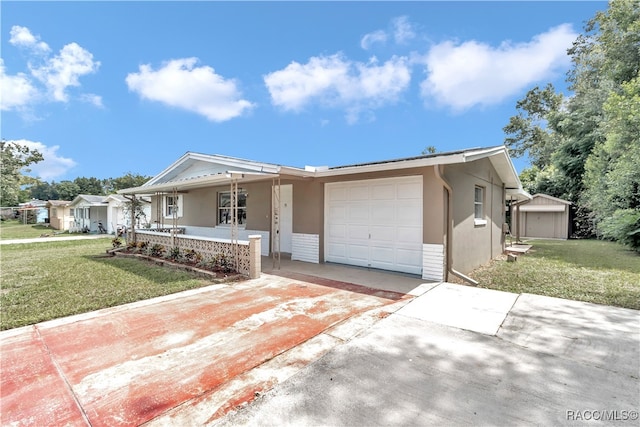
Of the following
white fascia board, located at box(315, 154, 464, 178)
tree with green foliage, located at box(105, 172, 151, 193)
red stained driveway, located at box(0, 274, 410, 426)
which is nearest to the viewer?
red stained driveway, located at box(0, 274, 410, 426)

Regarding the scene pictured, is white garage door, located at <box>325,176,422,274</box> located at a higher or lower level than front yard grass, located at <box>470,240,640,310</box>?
higher

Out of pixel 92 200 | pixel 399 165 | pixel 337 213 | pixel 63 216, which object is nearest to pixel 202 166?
pixel 337 213

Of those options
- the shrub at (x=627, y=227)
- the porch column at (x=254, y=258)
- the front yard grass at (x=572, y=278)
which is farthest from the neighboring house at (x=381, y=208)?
the shrub at (x=627, y=227)

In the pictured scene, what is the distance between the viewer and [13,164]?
1118 inches

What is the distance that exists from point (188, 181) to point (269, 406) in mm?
7284

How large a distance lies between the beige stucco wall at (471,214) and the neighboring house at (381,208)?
0.03 meters

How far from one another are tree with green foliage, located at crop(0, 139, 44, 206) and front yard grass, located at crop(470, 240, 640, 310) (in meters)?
37.2

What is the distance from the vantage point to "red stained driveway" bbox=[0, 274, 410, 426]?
7.88 ft

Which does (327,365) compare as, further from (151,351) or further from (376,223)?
(376,223)

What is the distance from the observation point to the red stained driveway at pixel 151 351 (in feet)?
7.88

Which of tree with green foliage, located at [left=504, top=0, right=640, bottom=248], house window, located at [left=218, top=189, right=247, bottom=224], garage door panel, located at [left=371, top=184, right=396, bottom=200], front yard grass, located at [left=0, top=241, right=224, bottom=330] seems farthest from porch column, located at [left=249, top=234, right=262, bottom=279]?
tree with green foliage, located at [left=504, top=0, right=640, bottom=248]

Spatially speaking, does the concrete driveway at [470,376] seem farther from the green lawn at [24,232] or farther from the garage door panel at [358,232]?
the green lawn at [24,232]

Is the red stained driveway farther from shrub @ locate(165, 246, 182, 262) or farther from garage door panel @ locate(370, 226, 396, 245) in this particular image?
shrub @ locate(165, 246, 182, 262)

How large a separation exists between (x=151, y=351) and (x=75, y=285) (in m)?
4.45
